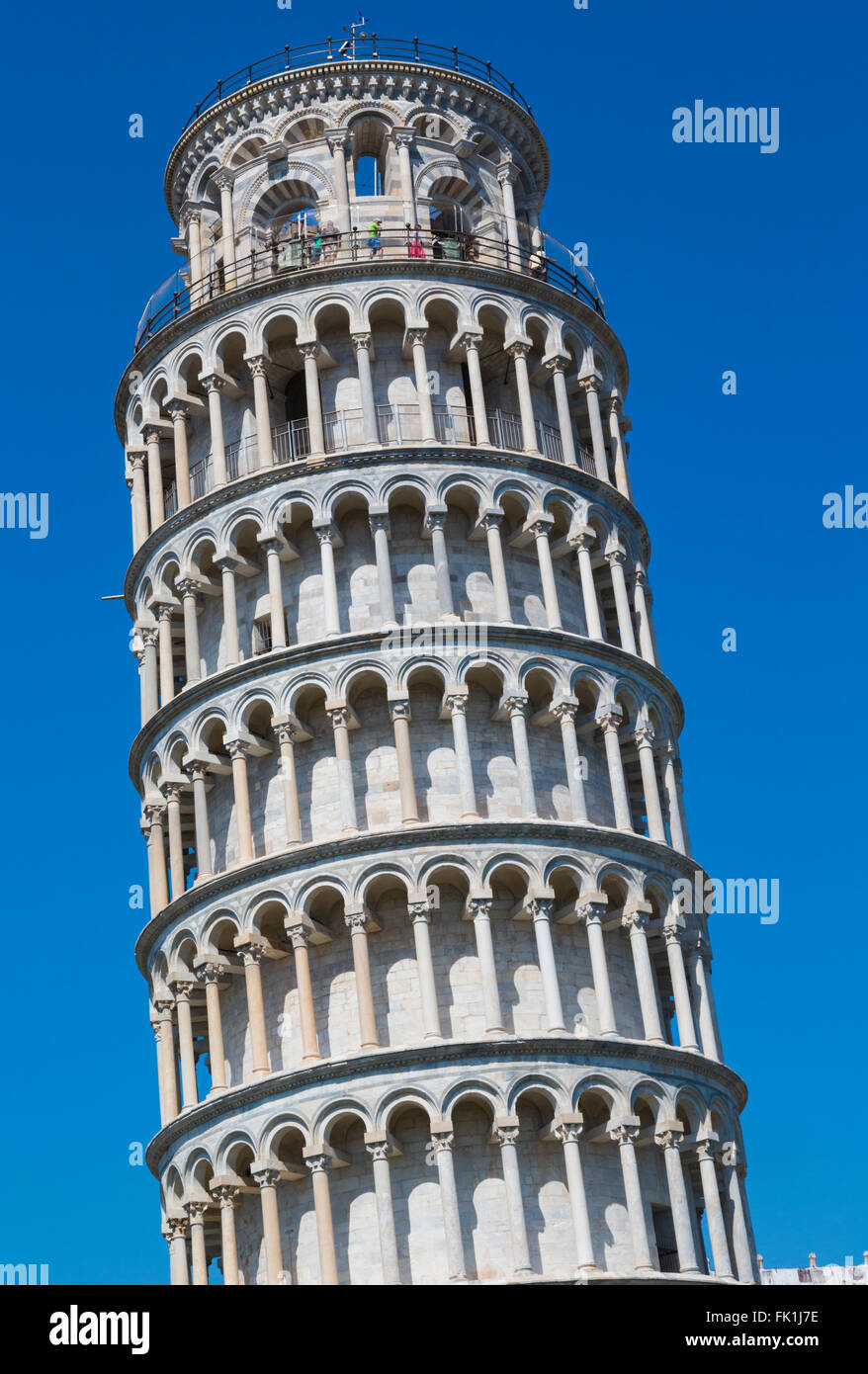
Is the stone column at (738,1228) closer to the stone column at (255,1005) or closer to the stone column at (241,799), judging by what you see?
the stone column at (255,1005)

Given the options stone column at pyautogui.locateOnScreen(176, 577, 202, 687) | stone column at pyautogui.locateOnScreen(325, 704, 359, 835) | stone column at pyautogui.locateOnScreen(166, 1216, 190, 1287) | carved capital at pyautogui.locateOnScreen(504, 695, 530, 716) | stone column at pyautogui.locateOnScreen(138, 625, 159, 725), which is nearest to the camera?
stone column at pyautogui.locateOnScreen(166, 1216, 190, 1287)

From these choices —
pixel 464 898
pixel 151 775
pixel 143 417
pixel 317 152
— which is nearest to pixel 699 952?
pixel 464 898

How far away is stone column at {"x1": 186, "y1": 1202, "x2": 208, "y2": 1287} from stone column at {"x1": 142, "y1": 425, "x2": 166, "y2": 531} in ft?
52.7

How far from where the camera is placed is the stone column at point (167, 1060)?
45.7m

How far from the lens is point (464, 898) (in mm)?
44219

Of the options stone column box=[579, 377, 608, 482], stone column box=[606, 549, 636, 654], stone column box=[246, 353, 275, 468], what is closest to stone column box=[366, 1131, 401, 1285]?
stone column box=[606, 549, 636, 654]

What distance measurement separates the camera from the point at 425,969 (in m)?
42.5

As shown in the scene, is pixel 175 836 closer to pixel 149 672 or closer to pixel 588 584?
pixel 149 672

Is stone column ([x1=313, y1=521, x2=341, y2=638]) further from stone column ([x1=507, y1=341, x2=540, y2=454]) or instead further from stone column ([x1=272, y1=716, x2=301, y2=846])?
stone column ([x1=507, y1=341, x2=540, y2=454])

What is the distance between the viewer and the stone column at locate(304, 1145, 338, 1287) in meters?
40.9

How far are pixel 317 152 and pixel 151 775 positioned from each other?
16874mm

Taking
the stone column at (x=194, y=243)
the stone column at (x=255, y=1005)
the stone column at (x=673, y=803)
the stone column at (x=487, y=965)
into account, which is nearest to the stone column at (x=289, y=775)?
the stone column at (x=255, y=1005)

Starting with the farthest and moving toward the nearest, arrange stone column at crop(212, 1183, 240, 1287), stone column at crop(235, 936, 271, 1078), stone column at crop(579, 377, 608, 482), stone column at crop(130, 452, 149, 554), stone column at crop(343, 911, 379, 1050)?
stone column at crop(130, 452, 149, 554) < stone column at crop(579, 377, 608, 482) < stone column at crop(235, 936, 271, 1078) < stone column at crop(212, 1183, 240, 1287) < stone column at crop(343, 911, 379, 1050)
